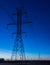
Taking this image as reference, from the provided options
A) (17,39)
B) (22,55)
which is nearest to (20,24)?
(17,39)

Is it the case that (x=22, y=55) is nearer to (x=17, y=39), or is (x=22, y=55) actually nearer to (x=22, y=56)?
(x=22, y=56)

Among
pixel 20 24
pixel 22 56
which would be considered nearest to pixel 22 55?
pixel 22 56

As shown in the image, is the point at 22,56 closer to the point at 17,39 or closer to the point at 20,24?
the point at 17,39

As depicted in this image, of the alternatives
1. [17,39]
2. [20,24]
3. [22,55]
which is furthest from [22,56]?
[20,24]

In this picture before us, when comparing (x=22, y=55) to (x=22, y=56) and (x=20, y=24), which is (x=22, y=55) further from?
(x=20, y=24)

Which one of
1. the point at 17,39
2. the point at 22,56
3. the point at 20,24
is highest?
the point at 20,24

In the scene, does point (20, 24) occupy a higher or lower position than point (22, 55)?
higher

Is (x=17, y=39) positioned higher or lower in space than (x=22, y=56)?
higher
